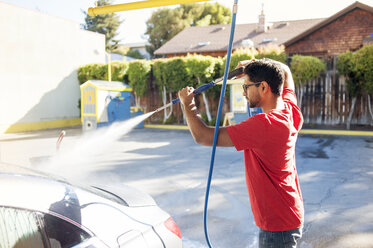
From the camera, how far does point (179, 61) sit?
16.6m

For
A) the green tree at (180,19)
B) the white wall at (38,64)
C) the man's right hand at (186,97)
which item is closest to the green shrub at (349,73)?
the white wall at (38,64)

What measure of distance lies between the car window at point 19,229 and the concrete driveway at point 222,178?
8.11 feet

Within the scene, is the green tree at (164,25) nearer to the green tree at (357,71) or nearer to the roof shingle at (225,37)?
the roof shingle at (225,37)

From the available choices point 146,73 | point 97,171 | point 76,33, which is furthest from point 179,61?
point 97,171

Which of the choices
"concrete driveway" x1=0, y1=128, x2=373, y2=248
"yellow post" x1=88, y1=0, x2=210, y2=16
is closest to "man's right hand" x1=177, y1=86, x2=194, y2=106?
"yellow post" x1=88, y1=0, x2=210, y2=16

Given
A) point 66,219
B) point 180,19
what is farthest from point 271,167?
point 180,19

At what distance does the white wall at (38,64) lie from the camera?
603 inches

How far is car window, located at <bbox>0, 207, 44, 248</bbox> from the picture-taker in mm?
1534

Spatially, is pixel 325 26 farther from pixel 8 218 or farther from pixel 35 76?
pixel 8 218

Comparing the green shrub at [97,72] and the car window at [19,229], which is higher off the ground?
the green shrub at [97,72]

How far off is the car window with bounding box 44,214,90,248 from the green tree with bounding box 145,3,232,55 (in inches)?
1600

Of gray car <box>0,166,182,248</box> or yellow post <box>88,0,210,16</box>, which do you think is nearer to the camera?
gray car <box>0,166,182,248</box>

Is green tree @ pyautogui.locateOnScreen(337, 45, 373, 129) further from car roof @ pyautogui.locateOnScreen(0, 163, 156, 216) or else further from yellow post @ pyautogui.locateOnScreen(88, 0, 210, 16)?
car roof @ pyautogui.locateOnScreen(0, 163, 156, 216)

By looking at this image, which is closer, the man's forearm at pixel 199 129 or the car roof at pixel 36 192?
the car roof at pixel 36 192
